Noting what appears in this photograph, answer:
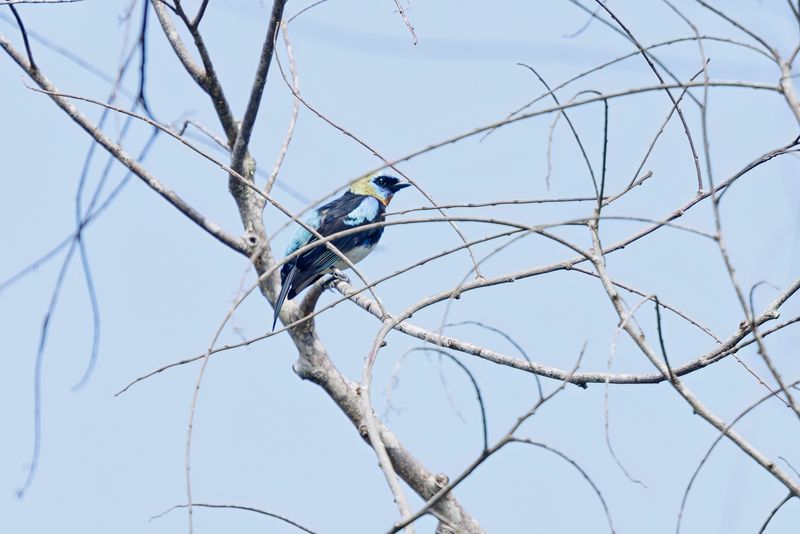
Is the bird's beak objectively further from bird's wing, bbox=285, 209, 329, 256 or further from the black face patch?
bird's wing, bbox=285, 209, 329, 256

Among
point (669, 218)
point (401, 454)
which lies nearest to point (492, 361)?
point (401, 454)

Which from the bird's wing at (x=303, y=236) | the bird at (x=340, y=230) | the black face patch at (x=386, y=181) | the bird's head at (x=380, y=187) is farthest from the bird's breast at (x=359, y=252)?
the black face patch at (x=386, y=181)

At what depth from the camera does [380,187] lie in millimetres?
8211

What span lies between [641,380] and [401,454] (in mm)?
1170

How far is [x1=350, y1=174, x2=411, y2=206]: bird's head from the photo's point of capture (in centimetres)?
805

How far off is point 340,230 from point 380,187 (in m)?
0.86

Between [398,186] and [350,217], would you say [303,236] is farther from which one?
[398,186]

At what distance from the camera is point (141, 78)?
3.86m

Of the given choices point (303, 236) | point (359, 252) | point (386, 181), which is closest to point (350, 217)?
point (359, 252)

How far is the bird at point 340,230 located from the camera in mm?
6336

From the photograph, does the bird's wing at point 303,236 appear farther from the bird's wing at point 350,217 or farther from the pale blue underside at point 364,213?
the pale blue underside at point 364,213

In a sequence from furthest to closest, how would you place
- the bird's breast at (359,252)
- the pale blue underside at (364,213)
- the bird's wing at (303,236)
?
the pale blue underside at (364,213)
the bird's breast at (359,252)
the bird's wing at (303,236)

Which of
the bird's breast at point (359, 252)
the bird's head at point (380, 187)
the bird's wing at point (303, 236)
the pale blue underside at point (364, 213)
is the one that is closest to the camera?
the bird's wing at point (303, 236)

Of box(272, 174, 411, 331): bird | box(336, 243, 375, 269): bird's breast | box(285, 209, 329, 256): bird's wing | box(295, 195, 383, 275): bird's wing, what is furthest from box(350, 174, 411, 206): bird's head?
box(336, 243, 375, 269): bird's breast
